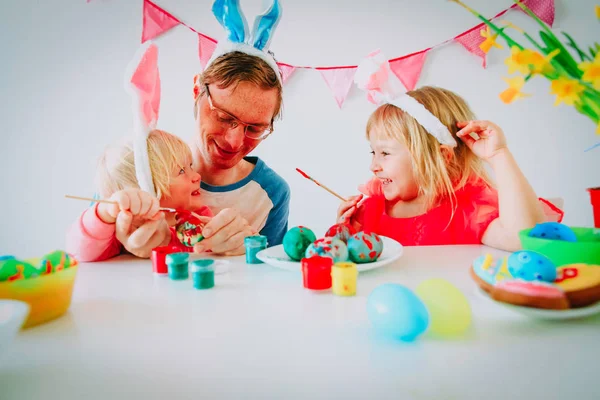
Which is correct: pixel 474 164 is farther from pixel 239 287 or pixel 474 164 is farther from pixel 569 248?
pixel 239 287

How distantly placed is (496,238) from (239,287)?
27.6 inches

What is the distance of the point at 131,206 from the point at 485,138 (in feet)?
3.28

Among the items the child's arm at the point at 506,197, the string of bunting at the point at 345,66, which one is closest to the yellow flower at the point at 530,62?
the child's arm at the point at 506,197

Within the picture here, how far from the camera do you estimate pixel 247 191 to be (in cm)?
149

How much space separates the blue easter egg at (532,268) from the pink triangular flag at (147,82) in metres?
1.04

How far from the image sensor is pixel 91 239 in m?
0.94

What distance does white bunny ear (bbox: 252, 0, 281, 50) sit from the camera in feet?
4.21

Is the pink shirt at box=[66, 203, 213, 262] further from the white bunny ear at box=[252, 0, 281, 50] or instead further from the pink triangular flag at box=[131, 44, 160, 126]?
the white bunny ear at box=[252, 0, 281, 50]

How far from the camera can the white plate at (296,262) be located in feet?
2.40

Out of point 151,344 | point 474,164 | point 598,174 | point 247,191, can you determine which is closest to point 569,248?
point 151,344

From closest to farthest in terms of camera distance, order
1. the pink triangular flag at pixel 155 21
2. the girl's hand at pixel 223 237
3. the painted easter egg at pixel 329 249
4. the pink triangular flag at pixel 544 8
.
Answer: the painted easter egg at pixel 329 249 → the girl's hand at pixel 223 237 → the pink triangular flag at pixel 544 8 → the pink triangular flag at pixel 155 21

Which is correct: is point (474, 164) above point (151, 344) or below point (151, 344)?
above

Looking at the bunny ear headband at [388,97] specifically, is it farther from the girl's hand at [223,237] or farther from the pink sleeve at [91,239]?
the pink sleeve at [91,239]

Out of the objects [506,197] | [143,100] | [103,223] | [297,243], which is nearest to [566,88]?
[297,243]
